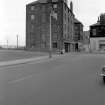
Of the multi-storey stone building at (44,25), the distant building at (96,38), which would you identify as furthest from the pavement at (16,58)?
the distant building at (96,38)

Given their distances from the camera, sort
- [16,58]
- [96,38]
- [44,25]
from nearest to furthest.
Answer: [16,58] → [44,25] → [96,38]

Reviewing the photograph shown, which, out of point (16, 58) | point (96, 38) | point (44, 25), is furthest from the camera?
point (96, 38)

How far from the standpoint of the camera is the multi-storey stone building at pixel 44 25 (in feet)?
202

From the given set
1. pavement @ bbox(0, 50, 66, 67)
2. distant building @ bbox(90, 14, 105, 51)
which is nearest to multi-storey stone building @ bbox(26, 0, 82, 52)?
distant building @ bbox(90, 14, 105, 51)

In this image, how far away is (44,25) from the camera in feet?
208

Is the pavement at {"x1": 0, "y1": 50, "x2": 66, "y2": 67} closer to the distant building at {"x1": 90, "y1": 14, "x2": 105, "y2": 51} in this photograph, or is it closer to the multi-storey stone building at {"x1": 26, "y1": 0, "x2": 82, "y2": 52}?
the multi-storey stone building at {"x1": 26, "y1": 0, "x2": 82, "y2": 52}

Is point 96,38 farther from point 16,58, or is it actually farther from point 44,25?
point 16,58

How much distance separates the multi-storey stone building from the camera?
6153cm

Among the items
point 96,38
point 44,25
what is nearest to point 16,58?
point 44,25

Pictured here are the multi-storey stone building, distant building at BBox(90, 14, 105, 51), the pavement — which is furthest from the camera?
distant building at BBox(90, 14, 105, 51)

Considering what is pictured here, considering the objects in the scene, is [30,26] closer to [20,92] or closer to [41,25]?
[41,25]

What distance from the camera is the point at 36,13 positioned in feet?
214

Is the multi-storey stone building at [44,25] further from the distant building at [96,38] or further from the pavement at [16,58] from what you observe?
the pavement at [16,58]

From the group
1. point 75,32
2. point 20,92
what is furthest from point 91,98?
point 75,32
